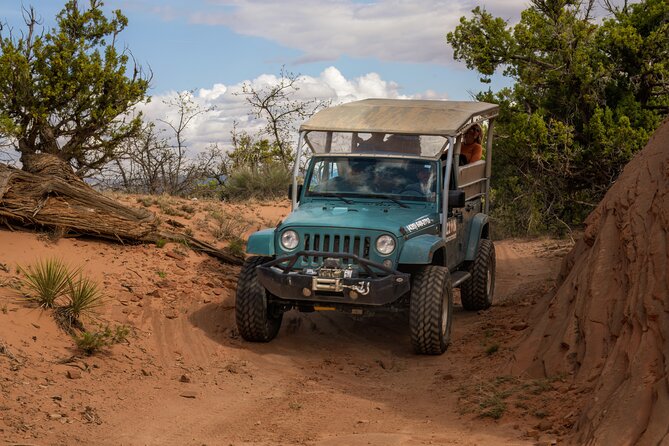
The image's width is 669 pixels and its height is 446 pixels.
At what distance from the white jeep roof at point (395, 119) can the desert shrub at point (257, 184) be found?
29.8 ft

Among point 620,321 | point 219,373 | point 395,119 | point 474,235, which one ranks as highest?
point 395,119

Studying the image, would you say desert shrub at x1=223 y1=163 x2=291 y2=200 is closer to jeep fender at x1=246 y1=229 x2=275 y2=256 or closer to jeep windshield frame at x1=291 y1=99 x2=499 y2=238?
jeep windshield frame at x1=291 y1=99 x2=499 y2=238

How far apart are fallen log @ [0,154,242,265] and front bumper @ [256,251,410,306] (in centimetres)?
336

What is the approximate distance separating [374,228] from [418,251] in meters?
0.51

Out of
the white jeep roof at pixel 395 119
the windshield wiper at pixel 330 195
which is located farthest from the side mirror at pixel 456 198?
the windshield wiper at pixel 330 195

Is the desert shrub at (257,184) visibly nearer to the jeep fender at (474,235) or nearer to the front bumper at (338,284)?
the jeep fender at (474,235)

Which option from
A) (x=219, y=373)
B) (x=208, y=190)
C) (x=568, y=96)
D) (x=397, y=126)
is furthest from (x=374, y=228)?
(x=208, y=190)

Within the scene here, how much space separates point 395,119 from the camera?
10.3 metres

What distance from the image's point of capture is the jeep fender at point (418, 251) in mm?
9070

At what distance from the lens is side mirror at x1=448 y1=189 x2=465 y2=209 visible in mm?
9864

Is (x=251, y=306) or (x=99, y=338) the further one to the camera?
(x=251, y=306)

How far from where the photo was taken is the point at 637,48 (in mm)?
17719

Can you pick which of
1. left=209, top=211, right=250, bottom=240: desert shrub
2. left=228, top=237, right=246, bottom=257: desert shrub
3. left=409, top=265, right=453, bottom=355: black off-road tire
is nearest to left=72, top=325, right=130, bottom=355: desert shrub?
left=409, top=265, right=453, bottom=355: black off-road tire

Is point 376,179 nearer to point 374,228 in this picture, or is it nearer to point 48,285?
point 374,228
